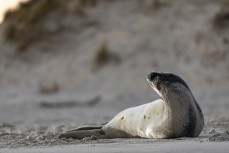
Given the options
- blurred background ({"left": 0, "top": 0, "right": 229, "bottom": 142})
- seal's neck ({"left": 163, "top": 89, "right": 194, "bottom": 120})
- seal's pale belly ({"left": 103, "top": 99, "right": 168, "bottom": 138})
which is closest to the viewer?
seal's neck ({"left": 163, "top": 89, "right": 194, "bottom": 120})

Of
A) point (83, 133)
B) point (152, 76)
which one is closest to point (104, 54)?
point (83, 133)

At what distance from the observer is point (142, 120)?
6.45 meters

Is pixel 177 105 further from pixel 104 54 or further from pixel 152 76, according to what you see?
pixel 104 54

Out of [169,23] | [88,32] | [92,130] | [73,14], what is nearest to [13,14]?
[73,14]

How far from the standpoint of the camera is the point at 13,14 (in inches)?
1033

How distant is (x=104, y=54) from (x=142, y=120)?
13879 mm

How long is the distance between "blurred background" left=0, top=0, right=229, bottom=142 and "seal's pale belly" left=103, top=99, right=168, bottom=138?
7512 mm

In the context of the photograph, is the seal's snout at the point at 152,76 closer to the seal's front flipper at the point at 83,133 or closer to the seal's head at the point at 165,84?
the seal's head at the point at 165,84

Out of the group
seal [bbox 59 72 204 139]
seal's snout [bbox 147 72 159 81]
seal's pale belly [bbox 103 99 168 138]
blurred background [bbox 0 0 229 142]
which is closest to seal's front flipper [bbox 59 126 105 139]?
seal's pale belly [bbox 103 99 168 138]

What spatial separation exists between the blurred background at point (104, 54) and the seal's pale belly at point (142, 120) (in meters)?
7.51

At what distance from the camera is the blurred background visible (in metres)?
17.3

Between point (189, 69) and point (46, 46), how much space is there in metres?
6.15

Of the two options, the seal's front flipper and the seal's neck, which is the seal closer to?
the seal's neck

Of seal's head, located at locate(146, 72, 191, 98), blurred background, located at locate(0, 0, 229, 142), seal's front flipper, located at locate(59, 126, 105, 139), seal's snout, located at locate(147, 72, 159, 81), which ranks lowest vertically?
seal's front flipper, located at locate(59, 126, 105, 139)
